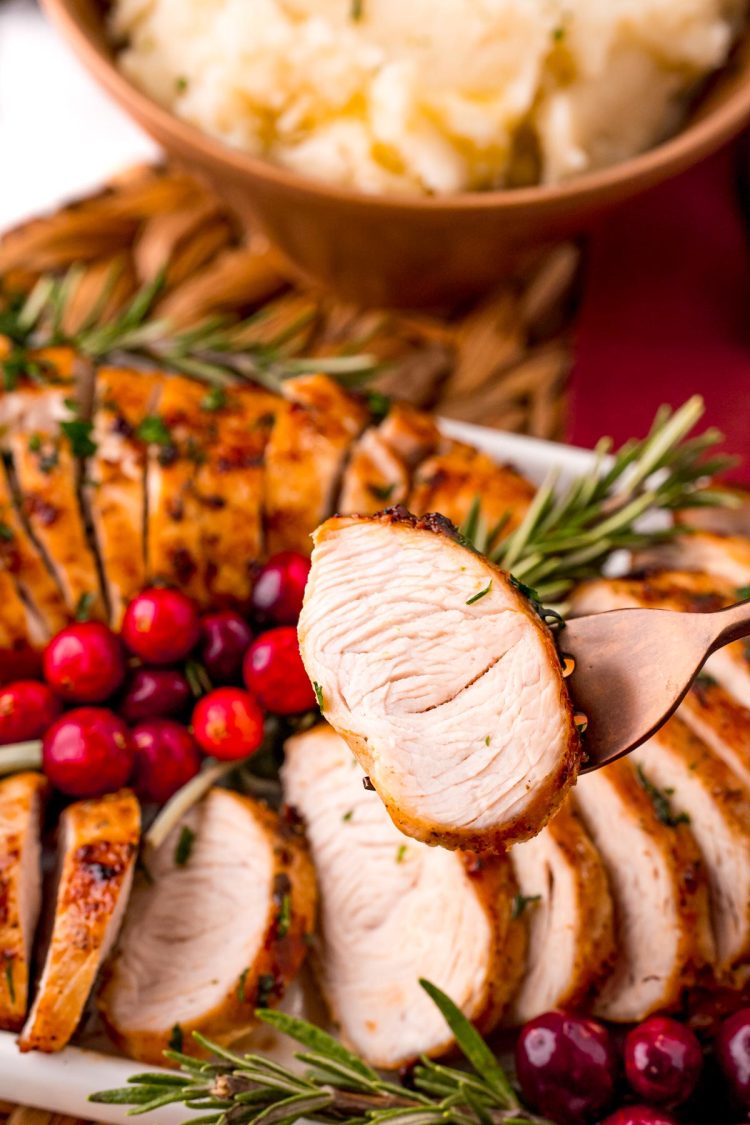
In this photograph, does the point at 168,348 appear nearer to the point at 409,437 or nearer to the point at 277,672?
the point at 409,437

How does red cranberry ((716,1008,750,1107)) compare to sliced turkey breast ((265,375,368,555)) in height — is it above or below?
below

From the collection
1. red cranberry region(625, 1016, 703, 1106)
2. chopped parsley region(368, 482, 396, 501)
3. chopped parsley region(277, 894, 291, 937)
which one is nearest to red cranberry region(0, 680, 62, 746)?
chopped parsley region(277, 894, 291, 937)

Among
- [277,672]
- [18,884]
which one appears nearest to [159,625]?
[277,672]

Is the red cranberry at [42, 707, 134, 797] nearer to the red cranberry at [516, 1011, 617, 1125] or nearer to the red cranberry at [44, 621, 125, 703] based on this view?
the red cranberry at [44, 621, 125, 703]

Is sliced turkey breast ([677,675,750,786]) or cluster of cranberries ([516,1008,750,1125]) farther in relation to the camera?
sliced turkey breast ([677,675,750,786])

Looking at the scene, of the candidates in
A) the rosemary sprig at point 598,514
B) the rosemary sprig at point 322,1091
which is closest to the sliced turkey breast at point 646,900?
the rosemary sprig at point 322,1091

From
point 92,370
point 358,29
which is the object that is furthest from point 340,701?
point 358,29

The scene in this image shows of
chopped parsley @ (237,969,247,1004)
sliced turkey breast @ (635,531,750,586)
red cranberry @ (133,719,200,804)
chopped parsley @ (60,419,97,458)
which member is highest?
chopped parsley @ (60,419,97,458)
